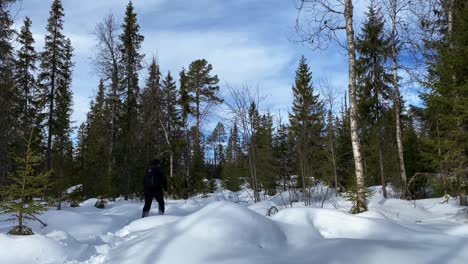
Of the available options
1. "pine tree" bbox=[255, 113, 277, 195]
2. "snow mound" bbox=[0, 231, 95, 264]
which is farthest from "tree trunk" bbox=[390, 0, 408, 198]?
"snow mound" bbox=[0, 231, 95, 264]

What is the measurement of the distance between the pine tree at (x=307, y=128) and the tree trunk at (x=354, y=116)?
449 cm

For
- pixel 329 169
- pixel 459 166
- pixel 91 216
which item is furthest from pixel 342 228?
pixel 329 169

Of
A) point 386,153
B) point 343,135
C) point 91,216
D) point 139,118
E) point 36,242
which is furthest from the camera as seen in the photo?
point 343,135

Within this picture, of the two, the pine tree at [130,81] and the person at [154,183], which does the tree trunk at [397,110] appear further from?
the pine tree at [130,81]

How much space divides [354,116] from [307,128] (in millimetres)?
10554

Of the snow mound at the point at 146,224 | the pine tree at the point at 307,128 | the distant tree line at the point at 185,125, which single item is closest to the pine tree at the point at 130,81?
the distant tree line at the point at 185,125

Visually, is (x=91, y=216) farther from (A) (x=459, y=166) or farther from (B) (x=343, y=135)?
(B) (x=343, y=135)

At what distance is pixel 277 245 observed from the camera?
4617 millimetres

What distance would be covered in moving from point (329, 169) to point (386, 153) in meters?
3.50

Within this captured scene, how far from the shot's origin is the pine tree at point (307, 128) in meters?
15.3

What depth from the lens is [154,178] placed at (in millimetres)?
10414

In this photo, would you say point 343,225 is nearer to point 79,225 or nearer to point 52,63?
point 79,225

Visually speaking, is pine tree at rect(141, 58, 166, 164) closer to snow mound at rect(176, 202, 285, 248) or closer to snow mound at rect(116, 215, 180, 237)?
snow mound at rect(116, 215, 180, 237)

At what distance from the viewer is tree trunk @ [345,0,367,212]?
8.66 metres
